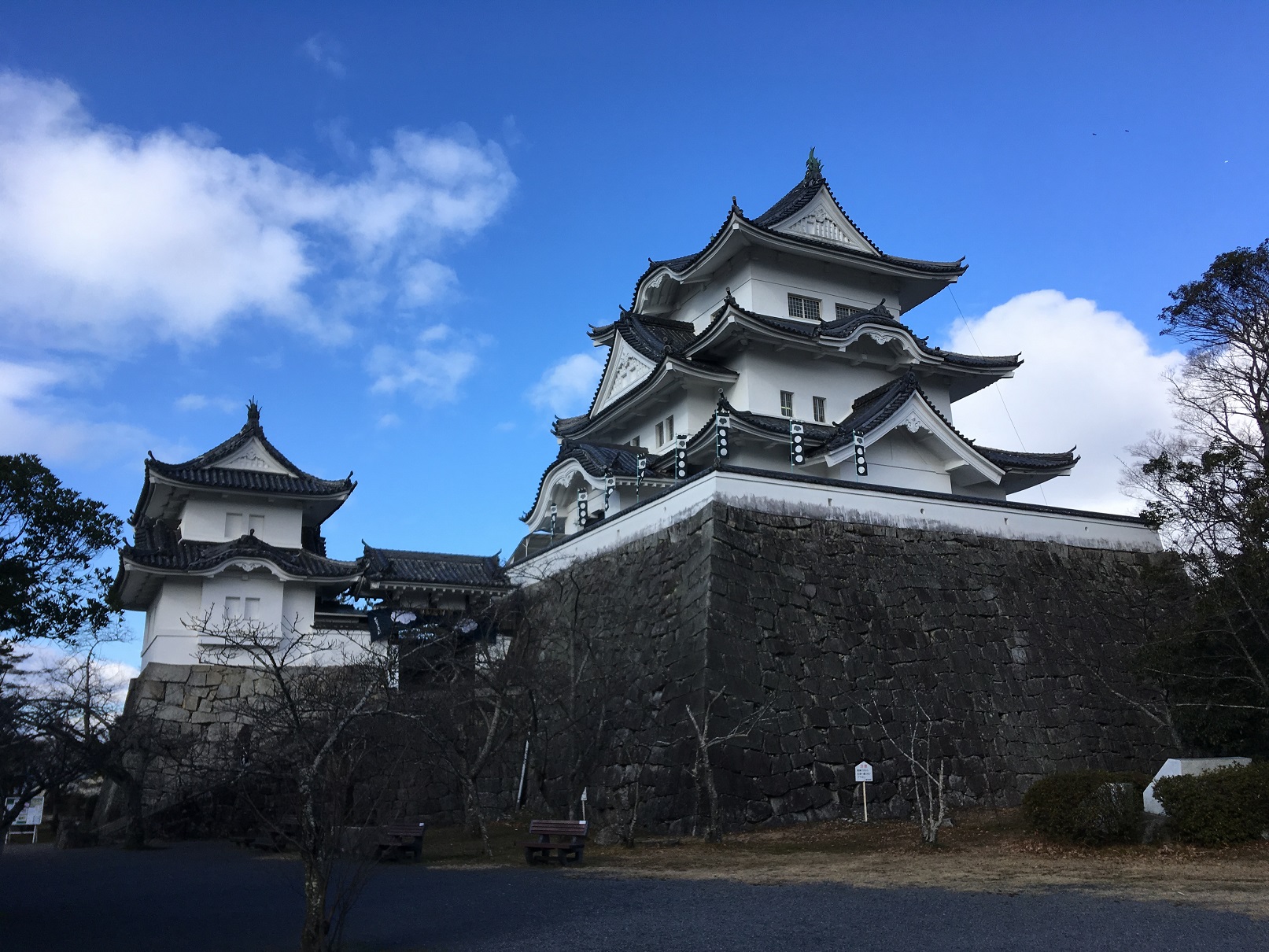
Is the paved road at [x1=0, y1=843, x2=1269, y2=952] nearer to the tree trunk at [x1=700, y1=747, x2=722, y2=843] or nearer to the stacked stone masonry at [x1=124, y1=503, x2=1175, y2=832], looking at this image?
the tree trunk at [x1=700, y1=747, x2=722, y2=843]

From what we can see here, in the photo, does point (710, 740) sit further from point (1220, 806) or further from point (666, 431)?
point (666, 431)

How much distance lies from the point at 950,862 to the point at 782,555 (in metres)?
6.32

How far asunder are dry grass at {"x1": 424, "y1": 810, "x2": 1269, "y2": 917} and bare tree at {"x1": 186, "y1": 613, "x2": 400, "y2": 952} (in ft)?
7.54

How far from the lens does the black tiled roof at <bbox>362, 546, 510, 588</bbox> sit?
70.6 ft

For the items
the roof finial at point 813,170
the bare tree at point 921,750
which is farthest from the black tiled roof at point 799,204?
the bare tree at point 921,750

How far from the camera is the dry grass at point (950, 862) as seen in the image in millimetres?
8750

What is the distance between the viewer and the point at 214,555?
2062 centimetres

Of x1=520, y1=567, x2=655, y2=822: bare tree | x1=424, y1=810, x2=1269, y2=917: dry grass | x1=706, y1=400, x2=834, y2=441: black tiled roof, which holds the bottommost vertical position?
x1=424, y1=810, x2=1269, y2=917: dry grass

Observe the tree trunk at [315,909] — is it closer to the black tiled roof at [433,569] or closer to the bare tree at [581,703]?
the bare tree at [581,703]


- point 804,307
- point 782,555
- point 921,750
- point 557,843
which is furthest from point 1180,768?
point 804,307

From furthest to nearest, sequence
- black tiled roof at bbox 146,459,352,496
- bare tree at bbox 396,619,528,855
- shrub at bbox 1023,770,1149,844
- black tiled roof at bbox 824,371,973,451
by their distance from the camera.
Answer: black tiled roof at bbox 146,459,352,496, black tiled roof at bbox 824,371,973,451, bare tree at bbox 396,619,528,855, shrub at bbox 1023,770,1149,844

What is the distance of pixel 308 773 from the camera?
7.10 metres

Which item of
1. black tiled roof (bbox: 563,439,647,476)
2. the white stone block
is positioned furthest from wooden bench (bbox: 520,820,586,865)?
black tiled roof (bbox: 563,439,647,476)

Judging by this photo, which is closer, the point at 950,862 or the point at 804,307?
the point at 950,862
